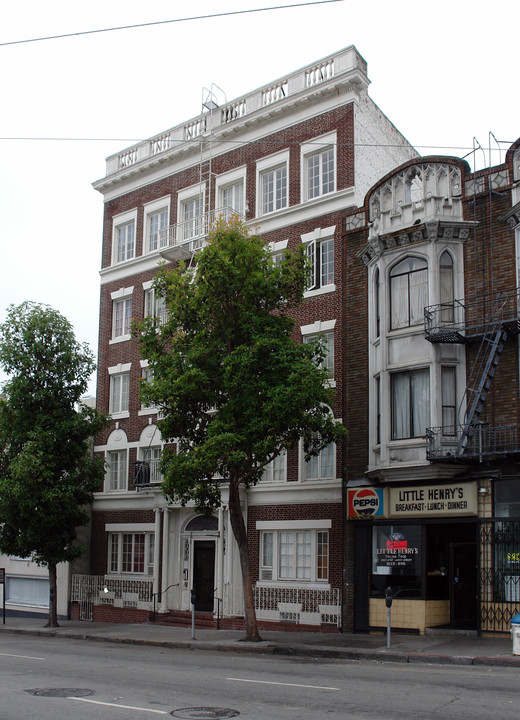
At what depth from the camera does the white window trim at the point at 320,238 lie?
25.7 metres

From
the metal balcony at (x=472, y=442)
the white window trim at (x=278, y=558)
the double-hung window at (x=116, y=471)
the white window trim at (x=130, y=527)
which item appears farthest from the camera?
the double-hung window at (x=116, y=471)

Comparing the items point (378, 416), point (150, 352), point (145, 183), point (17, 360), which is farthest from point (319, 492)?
point (145, 183)

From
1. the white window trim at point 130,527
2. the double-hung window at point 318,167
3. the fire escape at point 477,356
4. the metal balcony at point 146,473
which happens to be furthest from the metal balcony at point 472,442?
the white window trim at point 130,527

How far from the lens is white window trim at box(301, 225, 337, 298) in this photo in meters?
25.7

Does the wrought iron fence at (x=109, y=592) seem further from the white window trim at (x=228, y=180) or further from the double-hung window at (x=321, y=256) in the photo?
the white window trim at (x=228, y=180)

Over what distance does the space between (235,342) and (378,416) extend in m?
4.96

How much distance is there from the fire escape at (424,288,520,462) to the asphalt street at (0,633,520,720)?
5.86 meters

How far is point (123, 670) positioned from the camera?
15102 mm

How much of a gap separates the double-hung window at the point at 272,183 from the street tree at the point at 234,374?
20.2ft

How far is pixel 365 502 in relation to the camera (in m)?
22.7

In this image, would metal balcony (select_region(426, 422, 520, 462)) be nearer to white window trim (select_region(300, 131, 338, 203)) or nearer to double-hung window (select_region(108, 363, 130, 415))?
white window trim (select_region(300, 131, 338, 203))

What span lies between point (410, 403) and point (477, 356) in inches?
92.1

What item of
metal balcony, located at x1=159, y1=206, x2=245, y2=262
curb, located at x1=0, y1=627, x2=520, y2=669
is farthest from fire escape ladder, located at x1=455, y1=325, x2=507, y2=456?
metal balcony, located at x1=159, y1=206, x2=245, y2=262

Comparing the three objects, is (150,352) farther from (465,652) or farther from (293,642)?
(465,652)
